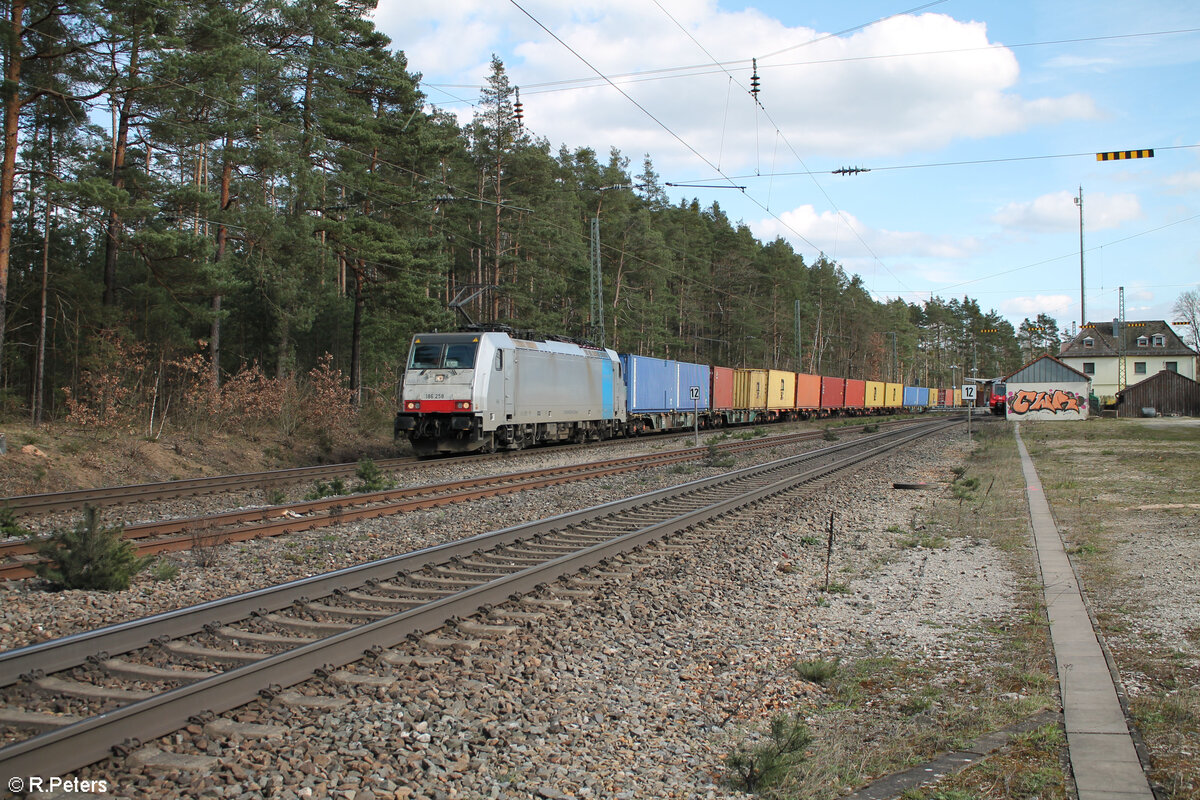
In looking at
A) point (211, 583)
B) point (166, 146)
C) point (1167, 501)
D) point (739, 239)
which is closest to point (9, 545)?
point (211, 583)

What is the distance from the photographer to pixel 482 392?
18312mm

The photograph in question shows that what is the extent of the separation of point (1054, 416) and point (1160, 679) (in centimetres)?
4640

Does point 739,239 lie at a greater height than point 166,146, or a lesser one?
greater

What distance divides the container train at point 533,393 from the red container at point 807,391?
10.2m

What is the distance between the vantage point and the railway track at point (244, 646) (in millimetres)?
3846

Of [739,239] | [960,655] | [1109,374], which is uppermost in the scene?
[739,239]

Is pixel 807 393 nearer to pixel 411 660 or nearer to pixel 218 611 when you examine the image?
pixel 218 611

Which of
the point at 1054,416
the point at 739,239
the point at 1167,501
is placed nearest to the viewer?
the point at 1167,501

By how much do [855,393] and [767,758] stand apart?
5585cm

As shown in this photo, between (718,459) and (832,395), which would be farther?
(832,395)

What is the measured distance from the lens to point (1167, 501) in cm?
1352

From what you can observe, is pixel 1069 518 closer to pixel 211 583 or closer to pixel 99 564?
pixel 211 583

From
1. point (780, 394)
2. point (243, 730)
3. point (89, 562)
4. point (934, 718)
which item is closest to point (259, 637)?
point (243, 730)

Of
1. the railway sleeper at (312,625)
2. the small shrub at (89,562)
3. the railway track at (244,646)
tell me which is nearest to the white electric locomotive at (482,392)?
the railway track at (244,646)
